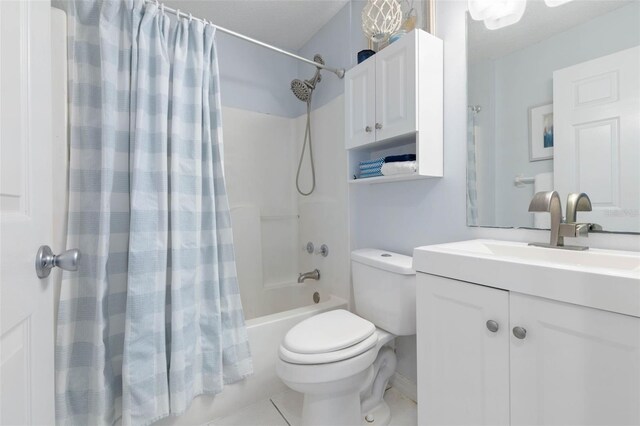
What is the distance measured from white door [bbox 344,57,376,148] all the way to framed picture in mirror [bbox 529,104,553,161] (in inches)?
25.5

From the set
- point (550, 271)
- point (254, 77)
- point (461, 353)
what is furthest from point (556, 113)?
point (254, 77)

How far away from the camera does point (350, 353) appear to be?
3.81 feet

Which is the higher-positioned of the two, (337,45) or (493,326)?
(337,45)

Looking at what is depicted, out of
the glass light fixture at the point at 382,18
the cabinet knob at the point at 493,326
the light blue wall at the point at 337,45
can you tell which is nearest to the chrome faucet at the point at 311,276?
the light blue wall at the point at 337,45

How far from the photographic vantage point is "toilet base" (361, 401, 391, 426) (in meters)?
1.36

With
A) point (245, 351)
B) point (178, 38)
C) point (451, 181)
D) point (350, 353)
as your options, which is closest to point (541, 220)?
point (451, 181)

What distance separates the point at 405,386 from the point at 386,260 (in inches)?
29.1

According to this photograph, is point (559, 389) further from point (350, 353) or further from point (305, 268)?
point (305, 268)

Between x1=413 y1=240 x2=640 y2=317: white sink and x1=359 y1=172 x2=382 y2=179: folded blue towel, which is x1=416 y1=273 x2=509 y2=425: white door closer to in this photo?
x1=413 y1=240 x2=640 y2=317: white sink

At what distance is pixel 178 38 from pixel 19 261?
113 centimetres

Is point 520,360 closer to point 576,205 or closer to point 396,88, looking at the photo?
point 576,205

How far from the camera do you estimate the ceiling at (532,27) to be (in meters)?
1.01

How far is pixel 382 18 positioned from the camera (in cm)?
148

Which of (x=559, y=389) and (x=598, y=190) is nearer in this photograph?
(x=559, y=389)
